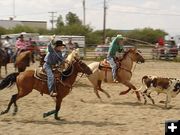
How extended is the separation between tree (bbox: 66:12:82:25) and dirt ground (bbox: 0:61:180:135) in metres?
79.1

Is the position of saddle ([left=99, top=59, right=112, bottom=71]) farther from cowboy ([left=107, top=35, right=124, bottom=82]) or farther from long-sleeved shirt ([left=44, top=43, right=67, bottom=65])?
long-sleeved shirt ([left=44, top=43, right=67, bottom=65])

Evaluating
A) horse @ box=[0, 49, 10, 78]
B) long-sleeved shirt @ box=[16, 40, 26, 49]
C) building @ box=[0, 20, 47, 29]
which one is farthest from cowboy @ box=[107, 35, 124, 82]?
building @ box=[0, 20, 47, 29]

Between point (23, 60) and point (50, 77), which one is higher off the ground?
point (50, 77)

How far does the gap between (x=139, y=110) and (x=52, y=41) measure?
10.1 feet

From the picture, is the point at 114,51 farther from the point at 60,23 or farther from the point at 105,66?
the point at 60,23

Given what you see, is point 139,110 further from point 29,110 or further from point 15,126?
point 15,126

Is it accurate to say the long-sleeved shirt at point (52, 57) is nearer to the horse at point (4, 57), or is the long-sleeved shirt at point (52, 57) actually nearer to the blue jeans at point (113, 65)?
the blue jeans at point (113, 65)

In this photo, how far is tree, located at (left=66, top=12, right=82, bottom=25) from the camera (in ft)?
307

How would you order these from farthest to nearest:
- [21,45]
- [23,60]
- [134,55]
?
[21,45], [23,60], [134,55]

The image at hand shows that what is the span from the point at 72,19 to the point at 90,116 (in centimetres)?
8486

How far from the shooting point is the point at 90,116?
1090cm

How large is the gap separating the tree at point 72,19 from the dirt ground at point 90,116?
79.1 meters

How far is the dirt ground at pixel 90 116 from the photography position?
9.14 m

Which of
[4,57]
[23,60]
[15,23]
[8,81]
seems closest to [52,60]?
[8,81]
